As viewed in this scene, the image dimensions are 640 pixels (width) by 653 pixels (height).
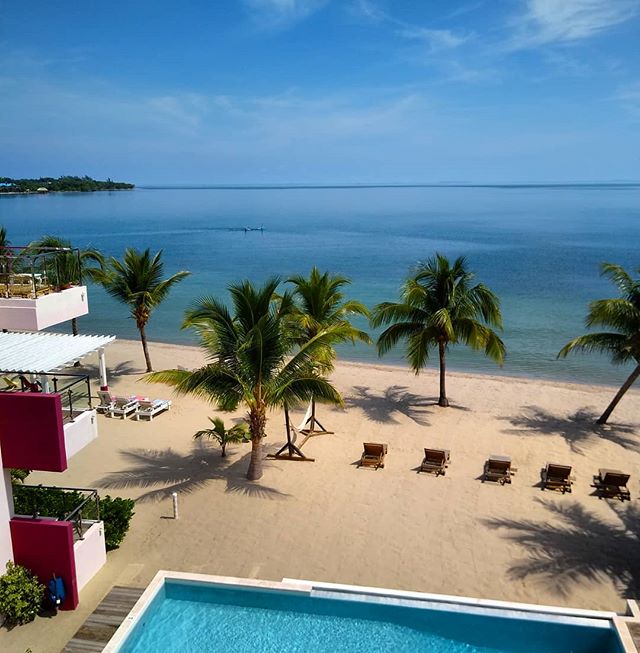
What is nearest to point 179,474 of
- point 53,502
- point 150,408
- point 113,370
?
point 53,502

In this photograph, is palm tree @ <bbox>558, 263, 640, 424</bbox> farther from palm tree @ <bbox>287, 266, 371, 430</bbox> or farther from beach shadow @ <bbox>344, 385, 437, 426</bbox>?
palm tree @ <bbox>287, 266, 371, 430</bbox>

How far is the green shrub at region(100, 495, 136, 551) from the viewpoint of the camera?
11.3 meters

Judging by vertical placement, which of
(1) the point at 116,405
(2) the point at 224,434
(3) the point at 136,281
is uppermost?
(3) the point at 136,281

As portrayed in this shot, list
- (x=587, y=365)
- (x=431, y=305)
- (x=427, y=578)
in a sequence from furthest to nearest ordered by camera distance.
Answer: (x=587, y=365)
(x=431, y=305)
(x=427, y=578)

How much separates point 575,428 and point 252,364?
10.8 meters

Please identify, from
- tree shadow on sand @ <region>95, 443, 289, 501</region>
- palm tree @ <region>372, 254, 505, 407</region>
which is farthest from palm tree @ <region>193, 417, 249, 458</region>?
palm tree @ <region>372, 254, 505, 407</region>

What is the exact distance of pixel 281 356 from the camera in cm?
1356

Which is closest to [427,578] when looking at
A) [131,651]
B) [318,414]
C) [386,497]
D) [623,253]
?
[386,497]

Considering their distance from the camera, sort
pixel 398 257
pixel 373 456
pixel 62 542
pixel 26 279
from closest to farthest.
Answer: pixel 62 542 → pixel 26 279 → pixel 373 456 → pixel 398 257

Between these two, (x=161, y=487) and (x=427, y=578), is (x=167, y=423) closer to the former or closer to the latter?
(x=161, y=487)

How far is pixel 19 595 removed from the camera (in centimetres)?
938

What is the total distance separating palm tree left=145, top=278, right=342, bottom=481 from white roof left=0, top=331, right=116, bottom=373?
246cm

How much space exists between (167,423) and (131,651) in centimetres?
961

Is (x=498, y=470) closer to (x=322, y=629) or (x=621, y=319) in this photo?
(x=621, y=319)
